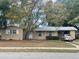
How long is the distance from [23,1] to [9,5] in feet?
11.3

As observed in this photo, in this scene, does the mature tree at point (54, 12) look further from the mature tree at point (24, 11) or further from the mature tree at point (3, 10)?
the mature tree at point (3, 10)

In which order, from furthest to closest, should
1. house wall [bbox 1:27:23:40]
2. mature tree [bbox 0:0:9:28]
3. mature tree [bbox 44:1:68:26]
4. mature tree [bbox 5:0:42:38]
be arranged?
house wall [bbox 1:27:23:40] < mature tree [bbox 0:0:9:28] < mature tree [bbox 44:1:68:26] < mature tree [bbox 5:0:42:38]

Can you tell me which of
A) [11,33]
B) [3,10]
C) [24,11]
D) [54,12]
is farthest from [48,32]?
[3,10]

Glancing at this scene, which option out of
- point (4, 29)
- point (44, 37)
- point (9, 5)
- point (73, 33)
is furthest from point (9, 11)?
point (73, 33)

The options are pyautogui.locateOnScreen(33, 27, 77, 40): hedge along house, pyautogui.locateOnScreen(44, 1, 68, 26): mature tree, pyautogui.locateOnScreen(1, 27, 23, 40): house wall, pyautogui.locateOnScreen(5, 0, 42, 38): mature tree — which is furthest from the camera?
pyautogui.locateOnScreen(33, 27, 77, 40): hedge along house

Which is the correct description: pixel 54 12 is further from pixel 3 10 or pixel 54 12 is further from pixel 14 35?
pixel 3 10

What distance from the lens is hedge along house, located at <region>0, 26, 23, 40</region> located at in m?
57.6

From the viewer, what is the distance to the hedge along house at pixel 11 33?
57.6 meters

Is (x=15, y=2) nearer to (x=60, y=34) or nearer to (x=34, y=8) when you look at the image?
(x=34, y=8)

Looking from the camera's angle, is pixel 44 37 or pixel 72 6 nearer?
pixel 44 37

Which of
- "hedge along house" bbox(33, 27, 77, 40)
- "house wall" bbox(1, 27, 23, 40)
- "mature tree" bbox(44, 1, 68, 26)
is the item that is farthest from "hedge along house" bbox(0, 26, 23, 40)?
"mature tree" bbox(44, 1, 68, 26)

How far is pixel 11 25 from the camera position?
58.7 m

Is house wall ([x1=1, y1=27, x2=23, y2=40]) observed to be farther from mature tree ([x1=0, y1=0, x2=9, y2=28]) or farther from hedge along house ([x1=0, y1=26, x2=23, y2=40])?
mature tree ([x1=0, y1=0, x2=9, y2=28])

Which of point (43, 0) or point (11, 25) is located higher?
point (43, 0)
